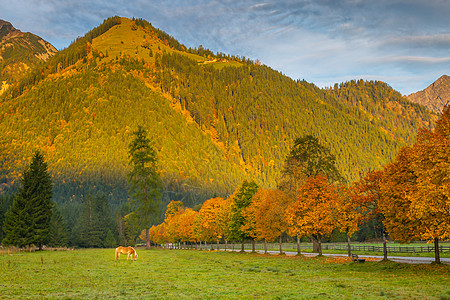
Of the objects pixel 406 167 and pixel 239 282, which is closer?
pixel 239 282

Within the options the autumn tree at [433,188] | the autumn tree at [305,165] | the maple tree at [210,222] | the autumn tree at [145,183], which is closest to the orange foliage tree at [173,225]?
the maple tree at [210,222]

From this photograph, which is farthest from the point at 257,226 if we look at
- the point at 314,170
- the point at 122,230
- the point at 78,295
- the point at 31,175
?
the point at 122,230

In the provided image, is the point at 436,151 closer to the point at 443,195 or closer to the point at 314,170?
the point at 443,195

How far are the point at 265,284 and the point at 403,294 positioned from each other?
298 inches

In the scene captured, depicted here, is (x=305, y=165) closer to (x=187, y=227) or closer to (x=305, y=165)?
(x=305, y=165)

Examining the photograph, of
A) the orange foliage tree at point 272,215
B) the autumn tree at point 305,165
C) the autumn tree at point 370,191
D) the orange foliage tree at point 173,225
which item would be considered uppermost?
the autumn tree at point 305,165

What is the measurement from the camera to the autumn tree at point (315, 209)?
46.2 m

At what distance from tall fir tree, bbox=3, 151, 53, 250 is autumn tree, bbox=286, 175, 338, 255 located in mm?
42358

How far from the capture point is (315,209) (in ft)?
154

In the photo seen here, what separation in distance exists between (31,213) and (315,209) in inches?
1867

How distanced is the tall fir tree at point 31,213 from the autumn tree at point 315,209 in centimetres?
4236

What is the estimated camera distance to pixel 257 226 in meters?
59.7

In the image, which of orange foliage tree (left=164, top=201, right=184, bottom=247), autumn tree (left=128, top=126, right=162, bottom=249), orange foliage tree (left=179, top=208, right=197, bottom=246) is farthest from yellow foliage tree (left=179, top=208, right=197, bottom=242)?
autumn tree (left=128, top=126, right=162, bottom=249)

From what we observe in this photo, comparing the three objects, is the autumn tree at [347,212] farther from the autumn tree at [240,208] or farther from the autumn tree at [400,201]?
the autumn tree at [240,208]
